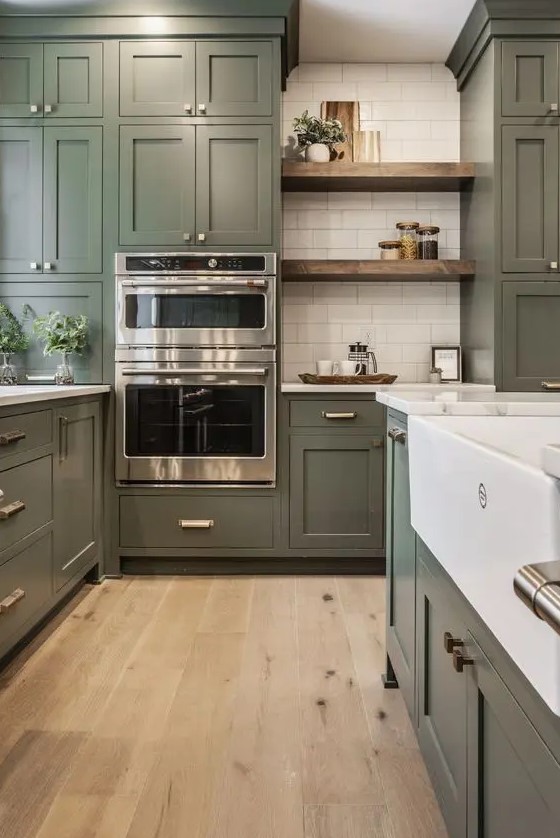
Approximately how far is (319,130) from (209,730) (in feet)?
9.64

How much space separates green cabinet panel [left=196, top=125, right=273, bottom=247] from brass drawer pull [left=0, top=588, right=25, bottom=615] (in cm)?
185

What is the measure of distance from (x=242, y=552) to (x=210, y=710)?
55.2 inches

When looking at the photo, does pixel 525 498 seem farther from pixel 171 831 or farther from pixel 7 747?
pixel 7 747

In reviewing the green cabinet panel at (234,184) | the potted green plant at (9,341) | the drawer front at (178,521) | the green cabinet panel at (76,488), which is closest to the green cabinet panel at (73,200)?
the potted green plant at (9,341)

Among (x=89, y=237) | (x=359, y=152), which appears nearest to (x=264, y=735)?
(x=89, y=237)

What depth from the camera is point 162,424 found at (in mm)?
3314

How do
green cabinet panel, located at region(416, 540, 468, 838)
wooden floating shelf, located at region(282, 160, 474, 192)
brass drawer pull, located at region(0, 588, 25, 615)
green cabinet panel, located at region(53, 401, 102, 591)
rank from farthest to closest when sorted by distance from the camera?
wooden floating shelf, located at region(282, 160, 474, 192), green cabinet panel, located at region(53, 401, 102, 591), brass drawer pull, located at region(0, 588, 25, 615), green cabinet panel, located at region(416, 540, 468, 838)

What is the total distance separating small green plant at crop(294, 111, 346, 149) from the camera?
3553 millimetres

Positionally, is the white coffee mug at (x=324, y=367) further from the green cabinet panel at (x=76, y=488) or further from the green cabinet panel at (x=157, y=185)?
the green cabinet panel at (x=76, y=488)

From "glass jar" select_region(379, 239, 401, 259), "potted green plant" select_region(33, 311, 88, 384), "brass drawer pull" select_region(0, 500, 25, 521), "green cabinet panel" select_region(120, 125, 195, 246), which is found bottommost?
"brass drawer pull" select_region(0, 500, 25, 521)

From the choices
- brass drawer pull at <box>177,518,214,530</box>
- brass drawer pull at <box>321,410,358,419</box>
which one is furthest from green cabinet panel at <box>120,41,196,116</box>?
brass drawer pull at <box>177,518,214,530</box>

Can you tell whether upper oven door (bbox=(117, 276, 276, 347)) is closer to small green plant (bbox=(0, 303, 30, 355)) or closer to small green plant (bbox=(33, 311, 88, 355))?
small green plant (bbox=(33, 311, 88, 355))

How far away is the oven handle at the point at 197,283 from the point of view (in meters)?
3.27

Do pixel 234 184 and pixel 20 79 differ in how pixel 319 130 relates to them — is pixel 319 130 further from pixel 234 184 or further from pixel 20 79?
pixel 20 79
